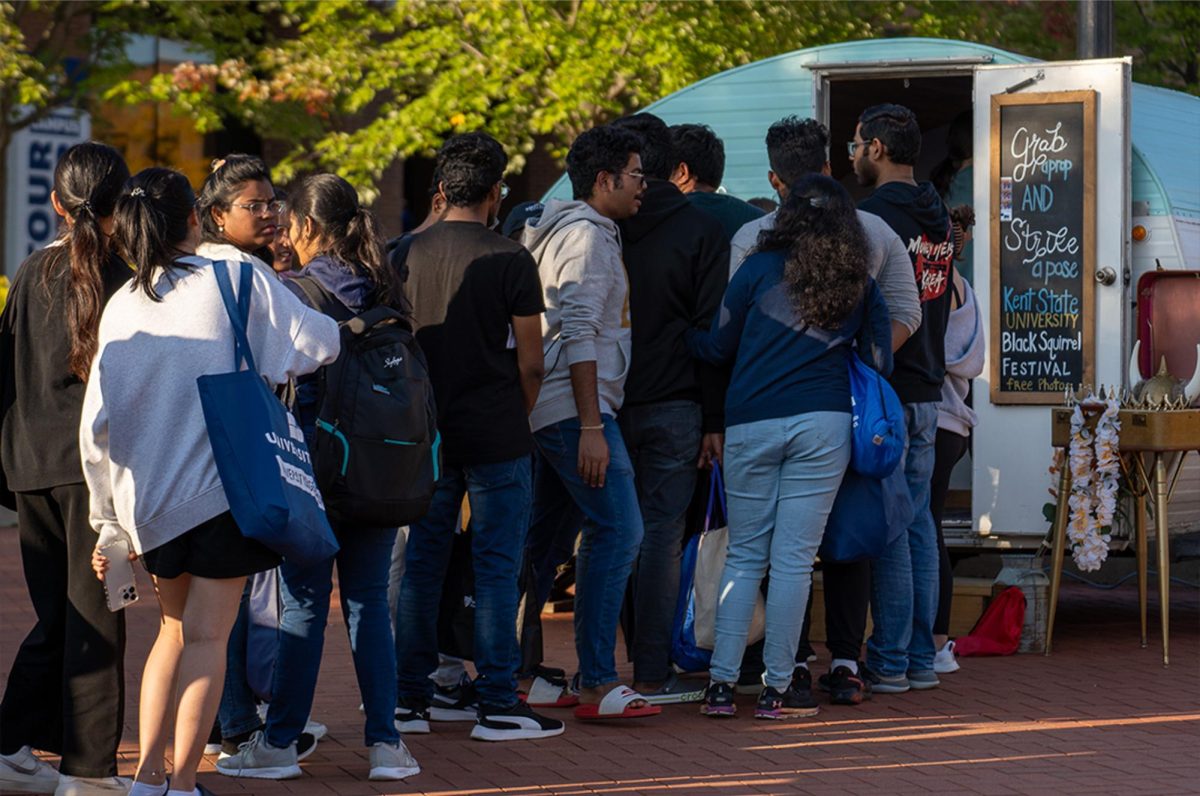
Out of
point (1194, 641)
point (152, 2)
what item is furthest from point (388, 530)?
point (152, 2)

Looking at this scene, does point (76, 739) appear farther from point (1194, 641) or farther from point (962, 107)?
point (962, 107)

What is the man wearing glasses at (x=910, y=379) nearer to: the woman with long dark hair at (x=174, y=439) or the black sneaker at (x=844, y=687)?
the black sneaker at (x=844, y=687)

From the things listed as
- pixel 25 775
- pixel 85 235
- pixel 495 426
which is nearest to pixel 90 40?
pixel 495 426

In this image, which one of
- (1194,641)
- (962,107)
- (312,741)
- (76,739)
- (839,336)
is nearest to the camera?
(76,739)

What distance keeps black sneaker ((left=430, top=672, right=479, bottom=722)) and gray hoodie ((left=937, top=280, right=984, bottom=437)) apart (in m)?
2.37

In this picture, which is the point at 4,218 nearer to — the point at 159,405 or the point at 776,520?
the point at 776,520

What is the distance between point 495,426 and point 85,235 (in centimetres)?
152

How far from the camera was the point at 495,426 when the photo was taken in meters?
6.01

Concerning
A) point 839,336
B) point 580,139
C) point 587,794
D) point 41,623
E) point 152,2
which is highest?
point 152,2

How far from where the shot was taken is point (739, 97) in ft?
32.2

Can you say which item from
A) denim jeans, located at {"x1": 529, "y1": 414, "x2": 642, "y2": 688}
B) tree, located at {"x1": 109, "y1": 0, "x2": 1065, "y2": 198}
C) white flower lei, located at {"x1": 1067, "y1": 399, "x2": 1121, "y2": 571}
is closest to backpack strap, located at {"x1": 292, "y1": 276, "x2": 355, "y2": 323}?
denim jeans, located at {"x1": 529, "y1": 414, "x2": 642, "y2": 688}

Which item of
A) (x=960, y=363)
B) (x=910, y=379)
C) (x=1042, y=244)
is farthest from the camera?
(x=1042, y=244)

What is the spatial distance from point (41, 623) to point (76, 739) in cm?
38

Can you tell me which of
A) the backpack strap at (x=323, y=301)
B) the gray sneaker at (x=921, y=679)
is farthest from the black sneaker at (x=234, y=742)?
the gray sneaker at (x=921, y=679)
